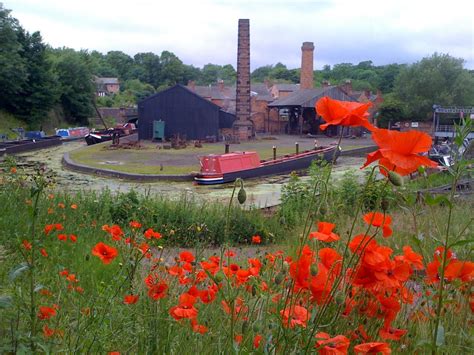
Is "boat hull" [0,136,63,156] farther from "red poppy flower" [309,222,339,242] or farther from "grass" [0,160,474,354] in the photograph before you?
"red poppy flower" [309,222,339,242]

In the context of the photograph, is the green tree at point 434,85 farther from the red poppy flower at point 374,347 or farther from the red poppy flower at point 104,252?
the red poppy flower at point 374,347

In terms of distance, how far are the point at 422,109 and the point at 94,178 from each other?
33136 mm

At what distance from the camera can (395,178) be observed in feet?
3.98

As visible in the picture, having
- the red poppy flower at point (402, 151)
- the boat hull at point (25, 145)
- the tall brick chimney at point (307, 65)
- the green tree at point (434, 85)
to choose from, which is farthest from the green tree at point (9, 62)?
the red poppy flower at point (402, 151)

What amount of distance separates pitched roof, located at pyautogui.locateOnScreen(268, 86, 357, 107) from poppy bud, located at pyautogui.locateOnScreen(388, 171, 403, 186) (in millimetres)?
41771

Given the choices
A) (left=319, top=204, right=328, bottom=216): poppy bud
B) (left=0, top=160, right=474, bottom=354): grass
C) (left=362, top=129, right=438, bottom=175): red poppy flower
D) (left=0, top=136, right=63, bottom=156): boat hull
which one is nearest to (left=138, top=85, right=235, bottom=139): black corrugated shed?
(left=0, top=136, right=63, bottom=156): boat hull

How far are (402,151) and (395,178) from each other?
12 cm

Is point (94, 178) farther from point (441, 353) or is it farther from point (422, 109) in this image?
point (422, 109)

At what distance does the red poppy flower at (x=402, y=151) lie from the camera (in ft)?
4.17

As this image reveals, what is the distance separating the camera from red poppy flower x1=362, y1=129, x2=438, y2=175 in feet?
4.17

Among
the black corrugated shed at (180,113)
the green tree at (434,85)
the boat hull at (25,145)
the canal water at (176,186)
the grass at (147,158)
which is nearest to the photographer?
the canal water at (176,186)

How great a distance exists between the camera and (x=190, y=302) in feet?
5.48

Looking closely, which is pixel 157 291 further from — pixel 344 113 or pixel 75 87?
pixel 75 87

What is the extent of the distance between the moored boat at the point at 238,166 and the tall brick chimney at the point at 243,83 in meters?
18.9
